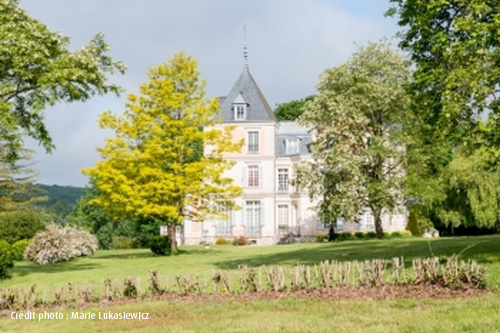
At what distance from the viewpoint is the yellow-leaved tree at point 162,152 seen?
1214 inches

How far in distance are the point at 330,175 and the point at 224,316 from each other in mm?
23125

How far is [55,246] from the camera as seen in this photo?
30688 mm

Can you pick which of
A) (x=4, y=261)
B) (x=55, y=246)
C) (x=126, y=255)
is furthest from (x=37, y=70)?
(x=126, y=255)

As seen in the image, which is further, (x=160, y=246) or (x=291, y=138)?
(x=291, y=138)

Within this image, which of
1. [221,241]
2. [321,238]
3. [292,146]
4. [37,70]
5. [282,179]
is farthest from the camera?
[292,146]

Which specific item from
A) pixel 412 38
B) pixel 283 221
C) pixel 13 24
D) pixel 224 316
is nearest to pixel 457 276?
pixel 224 316

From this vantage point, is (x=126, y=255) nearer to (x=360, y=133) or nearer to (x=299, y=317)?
(x=360, y=133)

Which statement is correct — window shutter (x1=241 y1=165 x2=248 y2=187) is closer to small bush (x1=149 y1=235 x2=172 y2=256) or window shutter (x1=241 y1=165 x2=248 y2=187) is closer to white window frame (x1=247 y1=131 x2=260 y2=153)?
white window frame (x1=247 y1=131 x2=260 y2=153)

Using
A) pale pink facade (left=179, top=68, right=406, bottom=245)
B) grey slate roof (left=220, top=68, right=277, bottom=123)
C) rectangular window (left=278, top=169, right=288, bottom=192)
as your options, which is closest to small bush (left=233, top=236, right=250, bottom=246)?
pale pink facade (left=179, top=68, right=406, bottom=245)

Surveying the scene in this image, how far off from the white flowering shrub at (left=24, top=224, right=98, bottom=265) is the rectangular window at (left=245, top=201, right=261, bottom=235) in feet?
63.2

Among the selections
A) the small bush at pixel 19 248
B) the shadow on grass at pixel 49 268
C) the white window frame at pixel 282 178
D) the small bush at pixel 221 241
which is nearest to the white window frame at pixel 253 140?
the white window frame at pixel 282 178

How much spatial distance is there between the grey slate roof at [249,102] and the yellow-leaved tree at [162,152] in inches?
650

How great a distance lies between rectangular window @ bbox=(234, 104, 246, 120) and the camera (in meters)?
49.9

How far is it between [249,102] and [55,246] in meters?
23.6
